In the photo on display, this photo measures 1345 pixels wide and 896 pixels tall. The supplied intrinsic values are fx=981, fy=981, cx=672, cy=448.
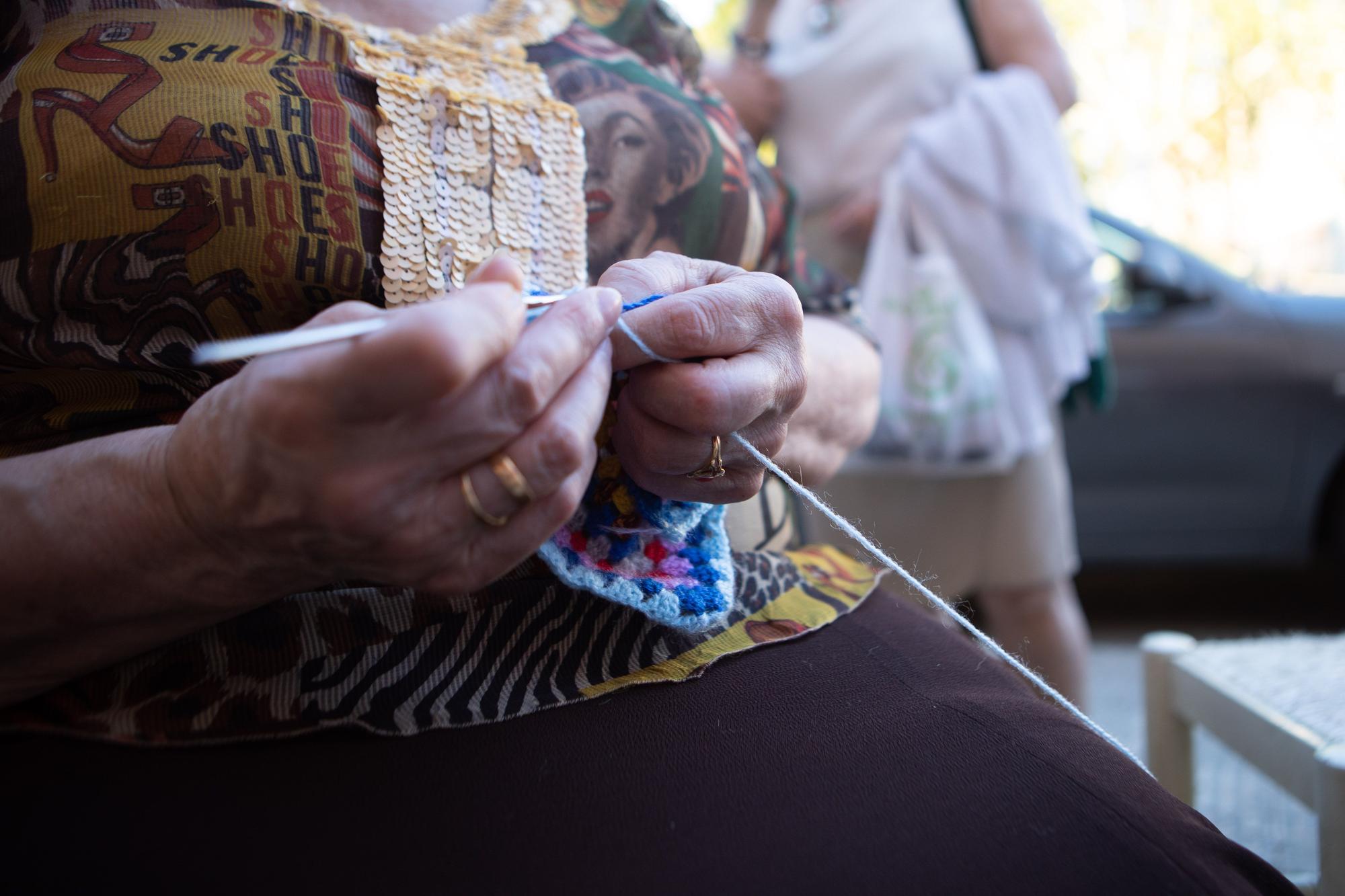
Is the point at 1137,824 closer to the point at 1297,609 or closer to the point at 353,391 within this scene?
the point at 353,391

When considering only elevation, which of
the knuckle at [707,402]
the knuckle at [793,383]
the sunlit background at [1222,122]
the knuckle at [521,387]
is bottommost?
the sunlit background at [1222,122]

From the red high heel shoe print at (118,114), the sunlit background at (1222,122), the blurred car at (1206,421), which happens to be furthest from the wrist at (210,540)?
the sunlit background at (1222,122)

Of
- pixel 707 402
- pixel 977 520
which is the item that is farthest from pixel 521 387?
pixel 977 520

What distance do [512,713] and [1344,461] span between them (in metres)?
3.93

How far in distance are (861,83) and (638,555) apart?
1500mm

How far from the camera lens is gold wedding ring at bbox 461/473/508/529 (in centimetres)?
59

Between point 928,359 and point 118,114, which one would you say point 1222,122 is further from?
point 118,114

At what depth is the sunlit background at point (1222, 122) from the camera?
9242mm

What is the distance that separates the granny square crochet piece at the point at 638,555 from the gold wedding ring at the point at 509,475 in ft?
0.61

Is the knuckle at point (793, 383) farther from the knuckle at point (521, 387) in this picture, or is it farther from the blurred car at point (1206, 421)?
the blurred car at point (1206, 421)

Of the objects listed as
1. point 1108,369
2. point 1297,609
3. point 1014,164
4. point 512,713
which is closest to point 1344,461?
point 1297,609

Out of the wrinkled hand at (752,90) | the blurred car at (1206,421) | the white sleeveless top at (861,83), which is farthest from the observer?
the blurred car at (1206,421)

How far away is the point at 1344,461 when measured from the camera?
3.66 m

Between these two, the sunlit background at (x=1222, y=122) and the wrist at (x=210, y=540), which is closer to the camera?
the wrist at (x=210, y=540)
